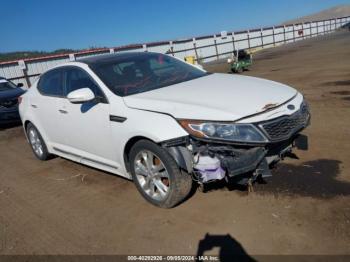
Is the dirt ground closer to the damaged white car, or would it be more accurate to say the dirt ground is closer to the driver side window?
the damaged white car

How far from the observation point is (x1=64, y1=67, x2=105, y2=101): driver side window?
4852 mm

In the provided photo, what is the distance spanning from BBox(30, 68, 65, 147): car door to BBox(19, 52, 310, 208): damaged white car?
0.05 metres

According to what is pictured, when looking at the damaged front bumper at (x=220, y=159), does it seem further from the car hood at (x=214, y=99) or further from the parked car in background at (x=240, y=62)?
the parked car in background at (x=240, y=62)

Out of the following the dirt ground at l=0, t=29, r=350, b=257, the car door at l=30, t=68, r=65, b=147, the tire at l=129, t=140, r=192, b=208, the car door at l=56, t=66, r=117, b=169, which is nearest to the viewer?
the dirt ground at l=0, t=29, r=350, b=257

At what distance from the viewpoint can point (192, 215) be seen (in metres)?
4.13

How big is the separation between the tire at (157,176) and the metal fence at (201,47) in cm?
1789

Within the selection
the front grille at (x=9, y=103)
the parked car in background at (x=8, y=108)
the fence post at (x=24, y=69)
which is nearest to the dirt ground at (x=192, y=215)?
the parked car in background at (x=8, y=108)

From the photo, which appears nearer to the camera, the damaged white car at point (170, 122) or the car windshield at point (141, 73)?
the damaged white car at point (170, 122)

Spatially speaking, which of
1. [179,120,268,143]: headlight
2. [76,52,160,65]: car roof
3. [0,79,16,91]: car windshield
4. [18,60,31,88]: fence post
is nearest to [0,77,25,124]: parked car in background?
[0,79,16,91]: car windshield

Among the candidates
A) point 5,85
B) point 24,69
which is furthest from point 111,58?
point 24,69

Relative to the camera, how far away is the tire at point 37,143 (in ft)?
21.7

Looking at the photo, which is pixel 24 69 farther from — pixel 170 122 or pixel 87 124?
pixel 170 122

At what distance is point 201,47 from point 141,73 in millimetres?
27293

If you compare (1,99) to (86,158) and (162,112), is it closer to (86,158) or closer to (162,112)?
(86,158)
